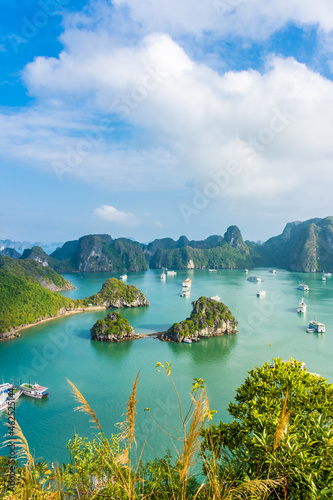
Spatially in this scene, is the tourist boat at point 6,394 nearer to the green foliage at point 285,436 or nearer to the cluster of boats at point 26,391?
the cluster of boats at point 26,391

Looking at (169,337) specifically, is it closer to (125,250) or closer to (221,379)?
(221,379)

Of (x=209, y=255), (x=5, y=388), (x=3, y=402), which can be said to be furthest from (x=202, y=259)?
(x=3, y=402)

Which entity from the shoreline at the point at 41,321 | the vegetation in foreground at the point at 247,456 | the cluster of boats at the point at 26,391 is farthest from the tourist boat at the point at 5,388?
the vegetation in foreground at the point at 247,456

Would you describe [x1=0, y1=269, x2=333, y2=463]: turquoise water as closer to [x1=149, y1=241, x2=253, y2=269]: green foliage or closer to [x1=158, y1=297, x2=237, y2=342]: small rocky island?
[x1=158, y1=297, x2=237, y2=342]: small rocky island

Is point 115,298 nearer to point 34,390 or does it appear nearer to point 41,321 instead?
point 41,321

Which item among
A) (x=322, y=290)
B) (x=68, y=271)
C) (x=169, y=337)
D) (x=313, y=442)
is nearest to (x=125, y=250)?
(x=68, y=271)

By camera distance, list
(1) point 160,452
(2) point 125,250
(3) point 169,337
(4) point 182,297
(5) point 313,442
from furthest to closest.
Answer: (2) point 125,250 < (4) point 182,297 < (3) point 169,337 < (1) point 160,452 < (5) point 313,442

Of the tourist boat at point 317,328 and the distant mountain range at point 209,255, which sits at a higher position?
the distant mountain range at point 209,255
